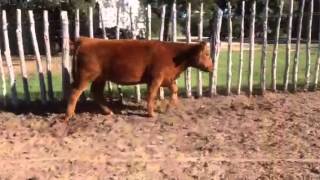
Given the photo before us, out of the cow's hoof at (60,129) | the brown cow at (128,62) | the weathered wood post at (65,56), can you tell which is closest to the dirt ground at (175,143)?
the cow's hoof at (60,129)

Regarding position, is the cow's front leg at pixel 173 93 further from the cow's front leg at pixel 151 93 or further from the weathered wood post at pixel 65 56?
the weathered wood post at pixel 65 56

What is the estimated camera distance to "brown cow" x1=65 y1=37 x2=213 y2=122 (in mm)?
8602

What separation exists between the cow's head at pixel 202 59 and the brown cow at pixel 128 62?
0.05ft

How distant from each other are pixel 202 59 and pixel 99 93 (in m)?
1.63

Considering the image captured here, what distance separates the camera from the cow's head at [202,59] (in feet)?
28.9

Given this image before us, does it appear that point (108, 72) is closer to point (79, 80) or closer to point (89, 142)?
point (79, 80)

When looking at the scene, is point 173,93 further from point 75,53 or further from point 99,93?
point 75,53

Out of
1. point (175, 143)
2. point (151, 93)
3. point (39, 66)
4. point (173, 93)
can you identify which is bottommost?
point (175, 143)

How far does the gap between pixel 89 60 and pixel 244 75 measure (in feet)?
23.1

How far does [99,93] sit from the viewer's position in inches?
359

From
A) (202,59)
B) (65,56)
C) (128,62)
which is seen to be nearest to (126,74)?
(128,62)

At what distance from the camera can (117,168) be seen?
651 centimetres

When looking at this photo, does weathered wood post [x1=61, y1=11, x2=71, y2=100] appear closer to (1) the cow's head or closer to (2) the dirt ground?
(2) the dirt ground

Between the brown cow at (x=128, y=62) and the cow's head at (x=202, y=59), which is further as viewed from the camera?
the cow's head at (x=202, y=59)
